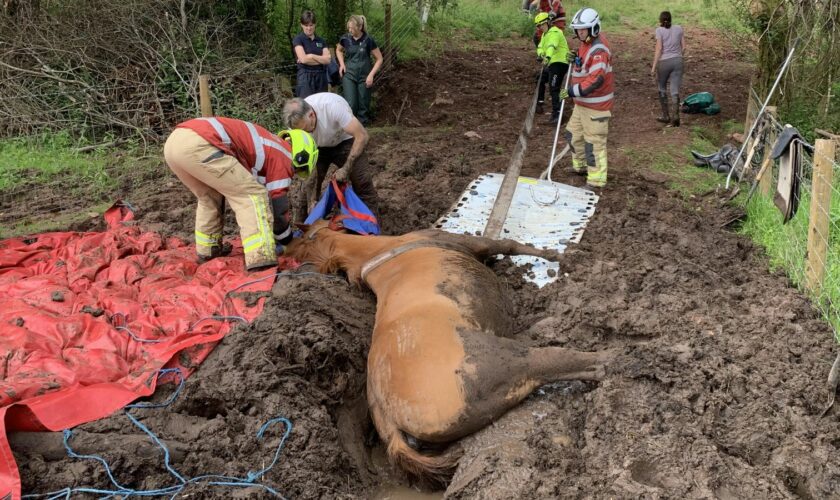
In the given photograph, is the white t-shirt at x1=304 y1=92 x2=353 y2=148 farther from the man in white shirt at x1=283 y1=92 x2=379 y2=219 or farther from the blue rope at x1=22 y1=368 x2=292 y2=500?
the blue rope at x1=22 y1=368 x2=292 y2=500

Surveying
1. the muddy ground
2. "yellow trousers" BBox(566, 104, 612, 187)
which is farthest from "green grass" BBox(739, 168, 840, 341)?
"yellow trousers" BBox(566, 104, 612, 187)

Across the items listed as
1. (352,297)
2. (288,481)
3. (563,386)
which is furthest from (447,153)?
(288,481)

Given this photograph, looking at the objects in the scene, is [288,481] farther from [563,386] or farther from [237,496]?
[563,386]

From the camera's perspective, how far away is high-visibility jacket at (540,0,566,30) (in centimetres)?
907

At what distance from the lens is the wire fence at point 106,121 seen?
7.33 meters

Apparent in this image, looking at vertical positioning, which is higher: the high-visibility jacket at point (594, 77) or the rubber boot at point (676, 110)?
the high-visibility jacket at point (594, 77)

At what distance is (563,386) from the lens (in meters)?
3.45

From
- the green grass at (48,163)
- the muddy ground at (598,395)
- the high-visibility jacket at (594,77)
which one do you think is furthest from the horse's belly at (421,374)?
the green grass at (48,163)

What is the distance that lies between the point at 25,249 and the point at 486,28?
13.3 m

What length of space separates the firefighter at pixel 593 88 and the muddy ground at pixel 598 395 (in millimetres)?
848

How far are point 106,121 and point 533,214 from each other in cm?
661

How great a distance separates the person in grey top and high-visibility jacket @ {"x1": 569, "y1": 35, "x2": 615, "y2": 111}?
3.07 meters

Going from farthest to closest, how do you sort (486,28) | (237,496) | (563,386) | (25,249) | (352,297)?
1. (486,28)
2. (25,249)
3. (352,297)
4. (563,386)
5. (237,496)

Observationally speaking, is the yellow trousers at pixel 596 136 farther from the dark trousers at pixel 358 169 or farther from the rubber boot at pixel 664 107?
the rubber boot at pixel 664 107
